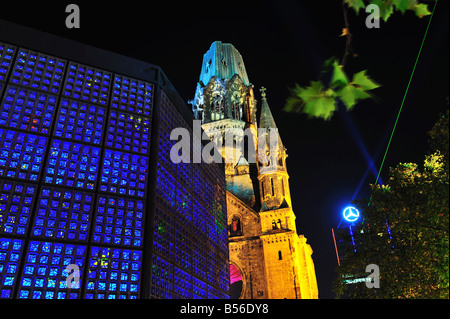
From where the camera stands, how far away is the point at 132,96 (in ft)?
74.8

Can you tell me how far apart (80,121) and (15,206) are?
5.76 metres

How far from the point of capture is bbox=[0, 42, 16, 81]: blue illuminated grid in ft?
62.1

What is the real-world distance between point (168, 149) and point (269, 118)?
25.8 meters

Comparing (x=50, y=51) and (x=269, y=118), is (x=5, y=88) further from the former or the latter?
(x=269, y=118)

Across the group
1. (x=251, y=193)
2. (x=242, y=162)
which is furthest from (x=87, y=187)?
(x=242, y=162)

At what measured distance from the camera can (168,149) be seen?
23.8 m

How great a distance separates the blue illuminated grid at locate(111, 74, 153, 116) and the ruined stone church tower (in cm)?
1903

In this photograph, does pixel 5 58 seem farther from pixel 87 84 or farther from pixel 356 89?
pixel 356 89

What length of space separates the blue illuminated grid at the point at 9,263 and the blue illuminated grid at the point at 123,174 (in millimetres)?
4762

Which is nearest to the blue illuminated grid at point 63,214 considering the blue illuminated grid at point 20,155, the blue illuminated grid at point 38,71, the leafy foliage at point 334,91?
the blue illuminated grid at point 20,155

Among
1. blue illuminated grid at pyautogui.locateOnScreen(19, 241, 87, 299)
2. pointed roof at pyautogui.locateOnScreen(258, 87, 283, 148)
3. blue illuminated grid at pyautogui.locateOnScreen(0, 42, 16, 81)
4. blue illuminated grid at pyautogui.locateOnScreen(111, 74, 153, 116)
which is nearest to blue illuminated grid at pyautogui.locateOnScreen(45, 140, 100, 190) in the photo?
blue illuminated grid at pyautogui.locateOnScreen(19, 241, 87, 299)
